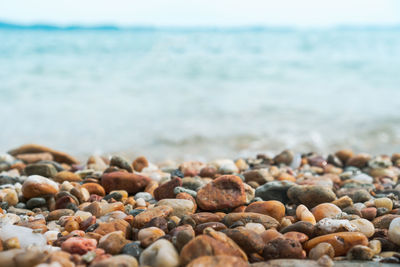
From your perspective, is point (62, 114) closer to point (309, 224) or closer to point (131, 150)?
point (131, 150)

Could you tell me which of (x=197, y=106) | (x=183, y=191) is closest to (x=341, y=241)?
(x=183, y=191)

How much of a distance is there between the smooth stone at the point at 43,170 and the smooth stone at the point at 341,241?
2.09m

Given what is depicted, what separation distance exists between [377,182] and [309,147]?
2.28 m

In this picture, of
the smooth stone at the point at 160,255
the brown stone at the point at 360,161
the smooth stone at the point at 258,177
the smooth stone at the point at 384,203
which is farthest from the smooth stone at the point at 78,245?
the brown stone at the point at 360,161

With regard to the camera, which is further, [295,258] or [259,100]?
[259,100]

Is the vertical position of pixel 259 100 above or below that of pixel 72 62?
below

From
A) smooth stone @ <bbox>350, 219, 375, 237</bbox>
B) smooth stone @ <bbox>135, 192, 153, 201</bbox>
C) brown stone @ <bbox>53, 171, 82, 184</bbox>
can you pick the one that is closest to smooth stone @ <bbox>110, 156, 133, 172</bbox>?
brown stone @ <bbox>53, 171, 82, 184</bbox>

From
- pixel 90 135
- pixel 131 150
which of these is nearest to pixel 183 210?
pixel 131 150

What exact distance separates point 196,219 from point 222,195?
1.09ft

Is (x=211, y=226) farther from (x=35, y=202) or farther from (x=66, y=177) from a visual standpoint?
(x=66, y=177)

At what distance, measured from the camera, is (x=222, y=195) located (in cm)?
240

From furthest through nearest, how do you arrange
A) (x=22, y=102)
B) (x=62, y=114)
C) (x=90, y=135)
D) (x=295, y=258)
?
(x=22, y=102) → (x=62, y=114) → (x=90, y=135) → (x=295, y=258)

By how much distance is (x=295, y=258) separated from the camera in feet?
5.81

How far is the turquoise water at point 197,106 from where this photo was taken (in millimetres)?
5695
